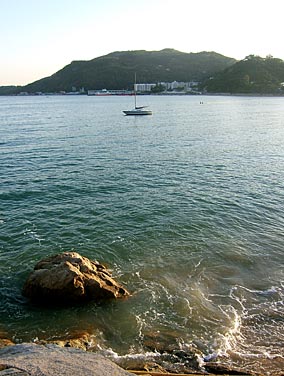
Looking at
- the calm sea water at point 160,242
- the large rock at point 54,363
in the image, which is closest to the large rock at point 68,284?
the calm sea water at point 160,242

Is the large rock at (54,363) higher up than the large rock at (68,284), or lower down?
higher up

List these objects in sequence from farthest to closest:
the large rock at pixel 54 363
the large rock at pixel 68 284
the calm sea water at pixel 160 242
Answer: the large rock at pixel 68 284, the calm sea water at pixel 160 242, the large rock at pixel 54 363

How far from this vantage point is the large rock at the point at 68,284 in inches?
645

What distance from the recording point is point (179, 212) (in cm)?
2764

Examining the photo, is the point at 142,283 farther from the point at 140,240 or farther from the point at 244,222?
the point at 244,222

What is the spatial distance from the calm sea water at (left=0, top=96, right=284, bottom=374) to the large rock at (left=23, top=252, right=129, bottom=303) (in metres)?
0.64

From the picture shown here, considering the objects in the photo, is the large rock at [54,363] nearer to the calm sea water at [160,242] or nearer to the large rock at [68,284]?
the calm sea water at [160,242]

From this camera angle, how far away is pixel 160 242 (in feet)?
74.7

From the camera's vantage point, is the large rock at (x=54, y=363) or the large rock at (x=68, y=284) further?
the large rock at (x=68, y=284)

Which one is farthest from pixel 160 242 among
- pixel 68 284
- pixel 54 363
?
pixel 54 363

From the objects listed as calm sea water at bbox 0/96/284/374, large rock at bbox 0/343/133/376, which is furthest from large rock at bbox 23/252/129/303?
large rock at bbox 0/343/133/376

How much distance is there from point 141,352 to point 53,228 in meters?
13.2

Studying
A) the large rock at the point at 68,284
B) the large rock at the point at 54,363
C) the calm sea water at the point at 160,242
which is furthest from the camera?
the large rock at the point at 68,284

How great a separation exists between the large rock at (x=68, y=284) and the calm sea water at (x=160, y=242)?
64 cm
